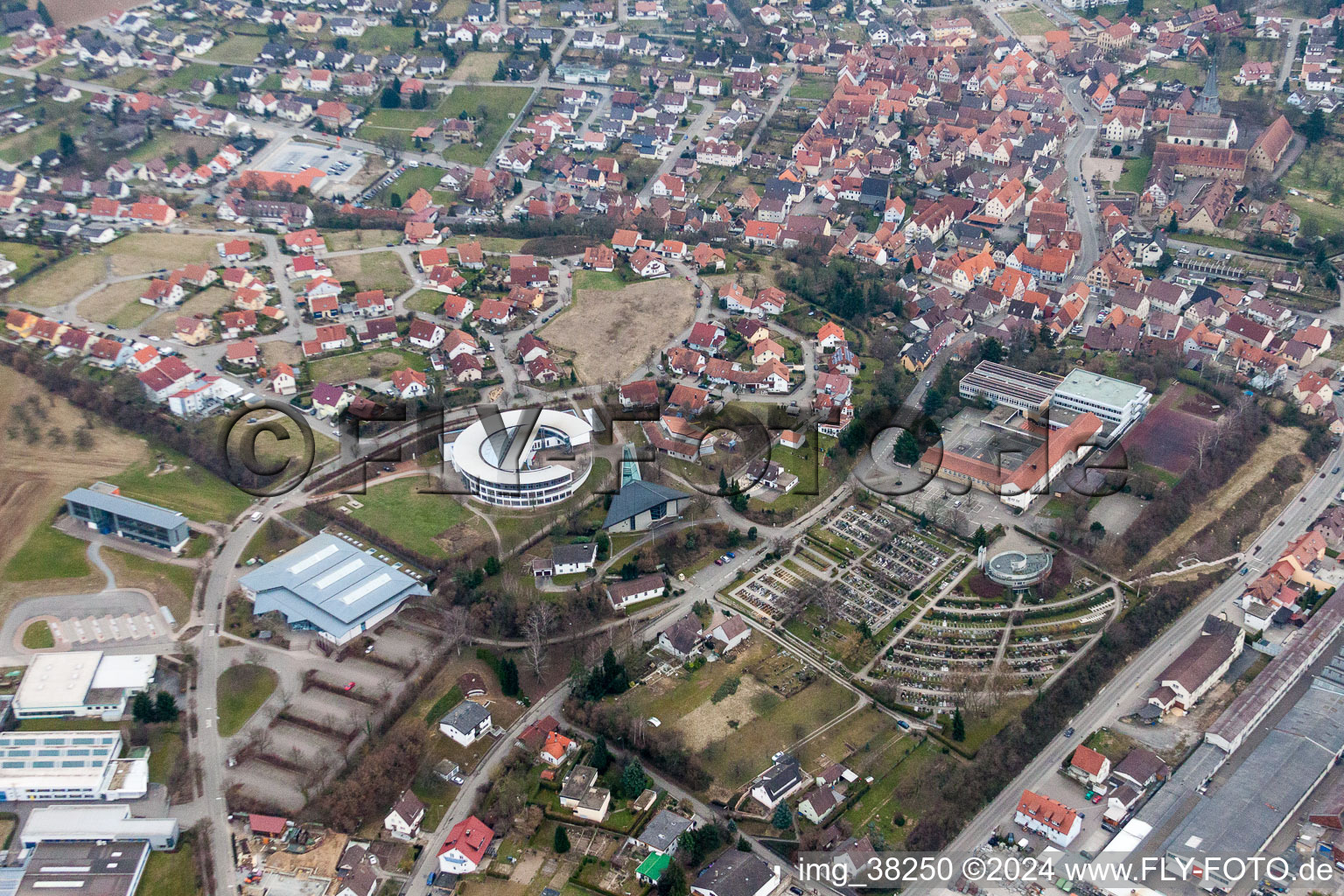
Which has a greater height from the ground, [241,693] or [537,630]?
[537,630]

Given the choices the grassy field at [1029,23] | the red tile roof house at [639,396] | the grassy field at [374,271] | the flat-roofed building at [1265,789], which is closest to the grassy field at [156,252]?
the grassy field at [374,271]

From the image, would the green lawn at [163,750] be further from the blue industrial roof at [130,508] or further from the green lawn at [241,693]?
the blue industrial roof at [130,508]

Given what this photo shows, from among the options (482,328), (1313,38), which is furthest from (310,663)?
(1313,38)

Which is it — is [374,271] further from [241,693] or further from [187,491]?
[241,693]

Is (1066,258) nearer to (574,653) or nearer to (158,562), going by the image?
(574,653)

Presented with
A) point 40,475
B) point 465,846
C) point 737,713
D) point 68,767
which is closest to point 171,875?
point 68,767

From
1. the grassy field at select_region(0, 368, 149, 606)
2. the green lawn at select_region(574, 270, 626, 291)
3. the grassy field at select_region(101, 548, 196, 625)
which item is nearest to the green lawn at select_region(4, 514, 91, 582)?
the grassy field at select_region(0, 368, 149, 606)

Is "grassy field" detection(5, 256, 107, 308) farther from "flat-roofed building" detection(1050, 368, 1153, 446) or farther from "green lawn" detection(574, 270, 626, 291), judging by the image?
"flat-roofed building" detection(1050, 368, 1153, 446)
